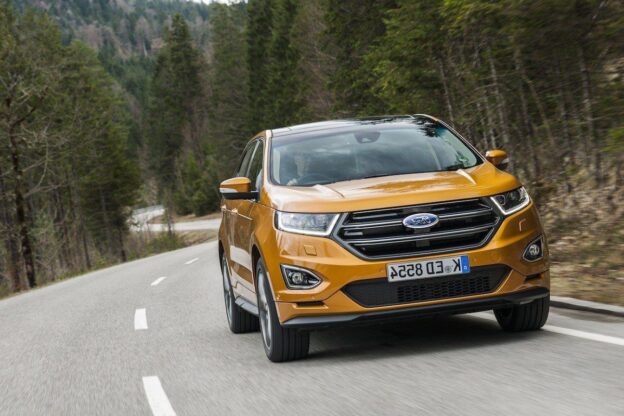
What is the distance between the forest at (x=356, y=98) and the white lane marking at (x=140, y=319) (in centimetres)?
489

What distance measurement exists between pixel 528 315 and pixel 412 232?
1256mm

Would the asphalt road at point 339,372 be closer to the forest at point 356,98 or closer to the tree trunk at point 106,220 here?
the forest at point 356,98

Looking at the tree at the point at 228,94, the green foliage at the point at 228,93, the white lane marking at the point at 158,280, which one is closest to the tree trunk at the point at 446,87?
the white lane marking at the point at 158,280

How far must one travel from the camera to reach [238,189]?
23.7 ft

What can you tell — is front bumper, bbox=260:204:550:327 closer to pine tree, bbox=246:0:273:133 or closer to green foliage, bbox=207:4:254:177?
pine tree, bbox=246:0:273:133

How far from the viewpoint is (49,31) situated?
55.8 meters

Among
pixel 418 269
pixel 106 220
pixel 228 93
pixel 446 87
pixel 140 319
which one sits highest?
pixel 446 87

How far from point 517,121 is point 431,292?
798cm

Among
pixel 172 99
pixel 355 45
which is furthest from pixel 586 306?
pixel 172 99

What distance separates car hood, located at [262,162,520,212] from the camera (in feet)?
19.7

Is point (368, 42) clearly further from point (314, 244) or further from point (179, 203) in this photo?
point (179, 203)

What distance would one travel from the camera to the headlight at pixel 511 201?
609cm

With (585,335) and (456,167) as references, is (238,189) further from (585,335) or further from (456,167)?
(585,335)

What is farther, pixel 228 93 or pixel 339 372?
pixel 228 93
